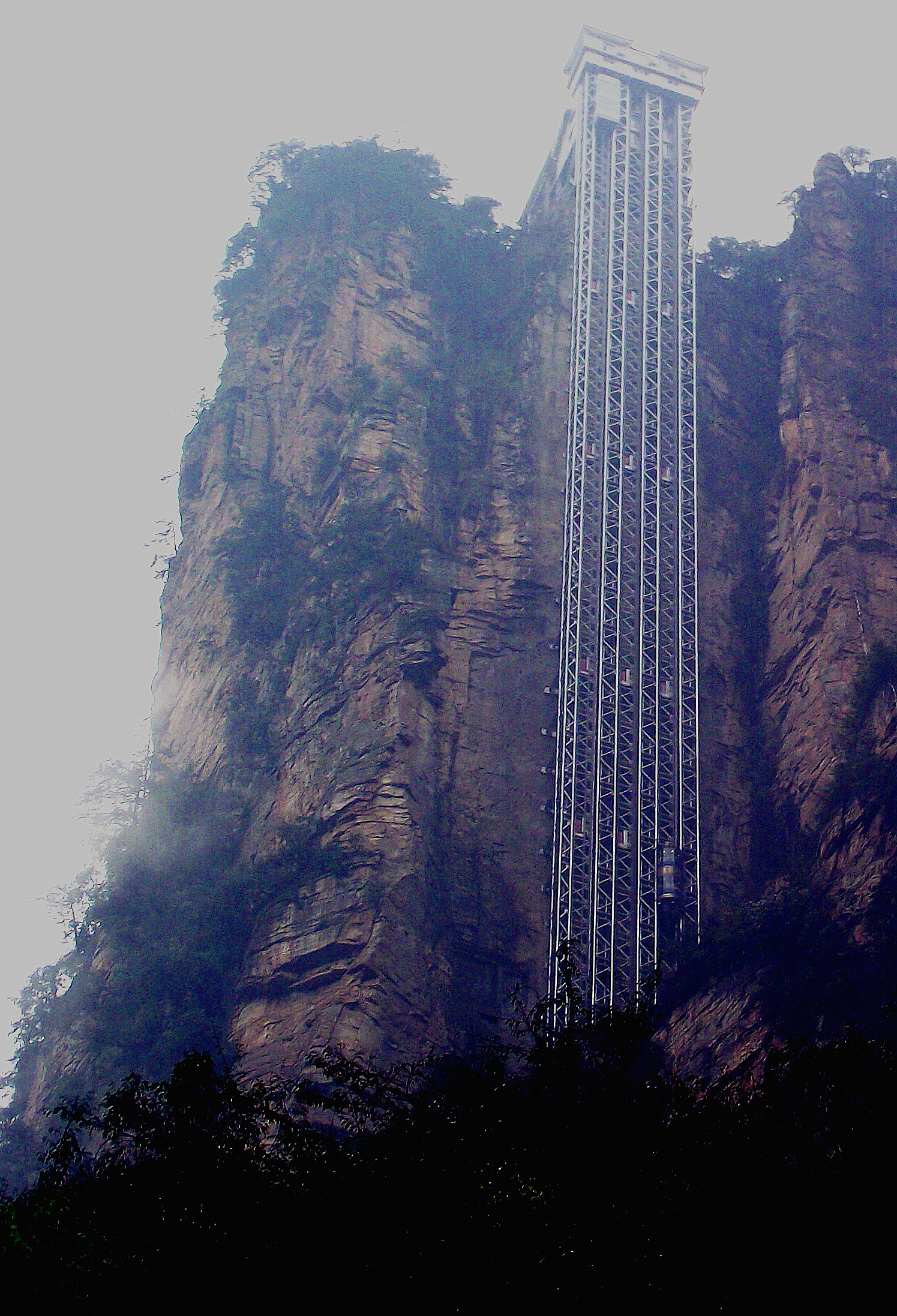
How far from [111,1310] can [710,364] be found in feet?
104

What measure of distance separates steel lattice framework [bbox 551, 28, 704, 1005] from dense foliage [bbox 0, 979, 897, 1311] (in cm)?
970

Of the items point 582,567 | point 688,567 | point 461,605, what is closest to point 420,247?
point 461,605

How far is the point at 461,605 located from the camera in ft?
120

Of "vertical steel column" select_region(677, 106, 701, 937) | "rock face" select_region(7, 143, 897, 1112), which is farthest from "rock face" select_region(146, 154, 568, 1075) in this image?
"vertical steel column" select_region(677, 106, 701, 937)

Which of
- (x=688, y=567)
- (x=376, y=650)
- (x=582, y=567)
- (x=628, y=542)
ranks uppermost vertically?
(x=628, y=542)

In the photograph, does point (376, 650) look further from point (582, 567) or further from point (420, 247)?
point (420, 247)

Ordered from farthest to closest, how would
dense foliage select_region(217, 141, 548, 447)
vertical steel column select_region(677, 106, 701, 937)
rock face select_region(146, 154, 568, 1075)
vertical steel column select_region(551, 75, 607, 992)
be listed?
dense foliage select_region(217, 141, 548, 447) < vertical steel column select_region(677, 106, 701, 937) < vertical steel column select_region(551, 75, 607, 992) < rock face select_region(146, 154, 568, 1075)

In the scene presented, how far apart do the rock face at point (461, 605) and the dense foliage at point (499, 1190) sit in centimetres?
616

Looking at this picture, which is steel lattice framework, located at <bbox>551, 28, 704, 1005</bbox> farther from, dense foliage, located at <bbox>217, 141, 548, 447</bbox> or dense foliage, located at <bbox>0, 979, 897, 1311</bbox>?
dense foliage, located at <bbox>0, 979, 897, 1311</bbox>

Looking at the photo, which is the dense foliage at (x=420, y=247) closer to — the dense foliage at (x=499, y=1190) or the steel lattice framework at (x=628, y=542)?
the steel lattice framework at (x=628, y=542)

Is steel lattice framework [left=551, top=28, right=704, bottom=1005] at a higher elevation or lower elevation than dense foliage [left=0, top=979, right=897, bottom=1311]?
higher

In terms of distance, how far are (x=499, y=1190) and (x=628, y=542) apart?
2088cm

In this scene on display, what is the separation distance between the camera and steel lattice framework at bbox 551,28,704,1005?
31.5 meters

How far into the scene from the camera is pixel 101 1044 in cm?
3291
